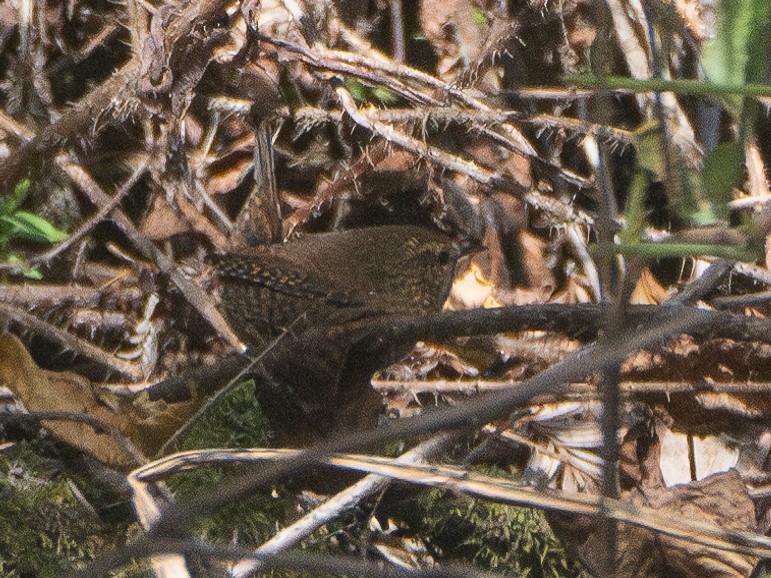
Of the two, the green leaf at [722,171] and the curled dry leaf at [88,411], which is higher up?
the green leaf at [722,171]

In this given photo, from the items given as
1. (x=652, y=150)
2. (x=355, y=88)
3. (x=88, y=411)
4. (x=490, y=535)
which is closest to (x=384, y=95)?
(x=355, y=88)

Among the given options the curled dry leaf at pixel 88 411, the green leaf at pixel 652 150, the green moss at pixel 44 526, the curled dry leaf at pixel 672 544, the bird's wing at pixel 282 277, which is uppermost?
the green leaf at pixel 652 150

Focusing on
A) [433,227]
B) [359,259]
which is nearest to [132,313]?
[359,259]

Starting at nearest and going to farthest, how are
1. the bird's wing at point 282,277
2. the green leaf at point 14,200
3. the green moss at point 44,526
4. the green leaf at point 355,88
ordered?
1. the green moss at point 44,526
2. the bird's wing at point 282,277
3. the green leaf at point 14,200
4. the green leaf at point 355,88

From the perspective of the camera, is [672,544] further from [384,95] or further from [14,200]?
[14,200]

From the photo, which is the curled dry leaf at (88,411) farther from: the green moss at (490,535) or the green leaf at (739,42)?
the green leaf at (739,42)

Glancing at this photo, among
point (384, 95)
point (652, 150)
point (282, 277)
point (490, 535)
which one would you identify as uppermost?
point (652, 150)

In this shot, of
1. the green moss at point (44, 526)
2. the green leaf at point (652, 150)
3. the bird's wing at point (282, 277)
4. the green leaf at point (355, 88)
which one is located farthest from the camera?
the green leaf at point (355, 88)

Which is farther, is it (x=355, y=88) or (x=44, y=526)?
(x=355, y=88)

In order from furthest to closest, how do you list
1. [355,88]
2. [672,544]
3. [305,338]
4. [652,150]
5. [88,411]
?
[355,88]
[305,338]
[88,411]
[672,544]
[652,150]

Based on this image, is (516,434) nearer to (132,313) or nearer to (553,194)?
(553,194)

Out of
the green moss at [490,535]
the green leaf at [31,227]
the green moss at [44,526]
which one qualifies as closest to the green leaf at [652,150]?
the green moss at [490,535]
